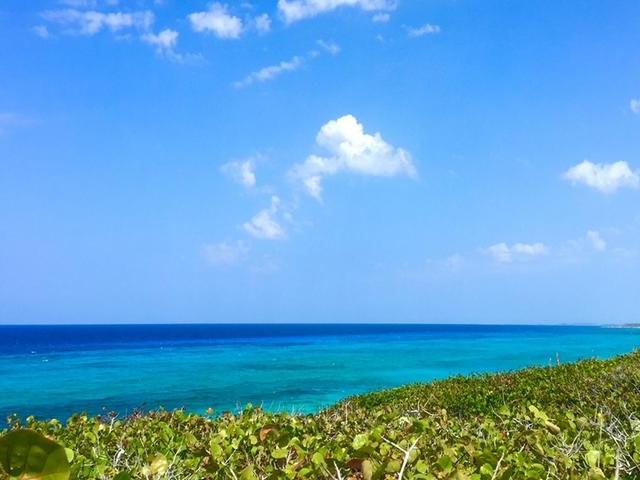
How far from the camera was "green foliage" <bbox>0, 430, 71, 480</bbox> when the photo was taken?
110 cm

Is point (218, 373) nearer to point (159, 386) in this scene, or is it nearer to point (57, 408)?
point (159, 386)

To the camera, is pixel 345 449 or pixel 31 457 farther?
pixel 345 449

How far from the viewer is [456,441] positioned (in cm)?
328

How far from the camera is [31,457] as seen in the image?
1106mm

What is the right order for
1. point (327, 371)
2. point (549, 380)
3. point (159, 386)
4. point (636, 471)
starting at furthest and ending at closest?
point (327, 371) < point (159, 386) < point (549, 380) < point (636, 471)

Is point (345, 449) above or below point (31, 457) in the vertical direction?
below

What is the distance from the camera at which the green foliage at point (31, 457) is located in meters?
1.10

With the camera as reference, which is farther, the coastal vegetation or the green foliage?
the coastal vegetation

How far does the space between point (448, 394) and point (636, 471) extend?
38.5 feet

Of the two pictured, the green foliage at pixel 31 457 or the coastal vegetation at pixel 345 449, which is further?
the coastal vegetation at pixel 345 449

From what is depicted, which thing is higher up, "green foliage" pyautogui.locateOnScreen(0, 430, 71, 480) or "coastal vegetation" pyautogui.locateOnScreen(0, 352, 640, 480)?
"green foliage" pyautogui.locateOnScreen(0, 430, 71, 480)

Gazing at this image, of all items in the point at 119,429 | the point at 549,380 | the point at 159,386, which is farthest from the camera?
the point at 159,386

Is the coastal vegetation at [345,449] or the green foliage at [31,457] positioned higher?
the green foliage at [31,457]

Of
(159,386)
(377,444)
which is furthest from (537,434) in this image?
(159,386)
